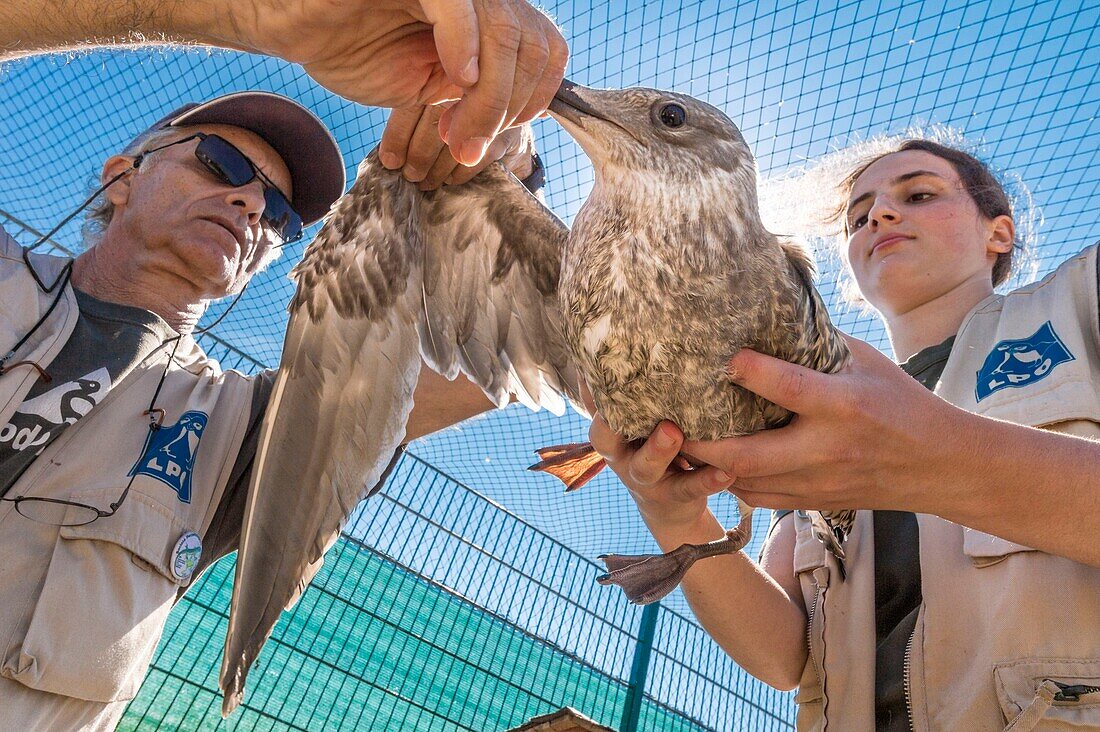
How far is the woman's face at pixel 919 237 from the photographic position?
2.52 metres

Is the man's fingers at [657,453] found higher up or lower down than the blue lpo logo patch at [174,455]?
higher up

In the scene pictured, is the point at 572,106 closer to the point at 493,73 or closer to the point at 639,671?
the point at 493,73

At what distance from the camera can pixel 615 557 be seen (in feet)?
8.36

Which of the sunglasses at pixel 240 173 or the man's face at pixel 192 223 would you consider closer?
the man's face at pixel 192 223

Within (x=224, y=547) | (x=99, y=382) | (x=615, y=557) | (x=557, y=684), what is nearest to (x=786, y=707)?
(x=557, y=684)

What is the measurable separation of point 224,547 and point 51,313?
89 cm

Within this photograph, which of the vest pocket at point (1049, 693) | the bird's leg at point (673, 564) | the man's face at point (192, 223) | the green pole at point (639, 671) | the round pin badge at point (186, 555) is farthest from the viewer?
the green pole at point (639, 671)

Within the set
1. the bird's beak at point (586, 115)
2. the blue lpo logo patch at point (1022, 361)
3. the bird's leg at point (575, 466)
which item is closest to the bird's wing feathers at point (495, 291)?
the bird's leg at point (575, 466)

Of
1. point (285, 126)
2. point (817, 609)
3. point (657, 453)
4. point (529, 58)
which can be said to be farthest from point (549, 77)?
point (285, 126)

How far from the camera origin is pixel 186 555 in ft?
7.59

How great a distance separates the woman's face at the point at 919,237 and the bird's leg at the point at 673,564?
0.92m

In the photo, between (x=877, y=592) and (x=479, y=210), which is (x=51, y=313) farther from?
(x=877, y=592)

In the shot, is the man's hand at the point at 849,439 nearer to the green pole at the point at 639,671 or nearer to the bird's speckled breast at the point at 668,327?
the bird's speckled breast at the point at 668,327

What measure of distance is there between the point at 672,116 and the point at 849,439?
94 cm
